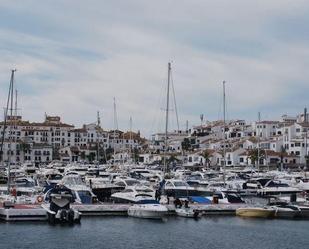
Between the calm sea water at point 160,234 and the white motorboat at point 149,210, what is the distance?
543mm

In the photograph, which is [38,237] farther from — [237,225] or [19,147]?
[19,147]

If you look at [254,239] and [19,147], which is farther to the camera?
[19,147]

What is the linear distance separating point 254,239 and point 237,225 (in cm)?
488

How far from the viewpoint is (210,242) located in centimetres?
3266

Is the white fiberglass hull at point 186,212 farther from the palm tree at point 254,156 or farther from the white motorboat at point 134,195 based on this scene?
the palm tree at point 254,156

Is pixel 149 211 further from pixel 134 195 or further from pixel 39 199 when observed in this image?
pixel 39 199

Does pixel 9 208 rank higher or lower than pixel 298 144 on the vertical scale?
lower

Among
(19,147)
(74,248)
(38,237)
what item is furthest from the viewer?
(19,147)

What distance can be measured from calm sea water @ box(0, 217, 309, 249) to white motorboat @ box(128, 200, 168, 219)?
543mm

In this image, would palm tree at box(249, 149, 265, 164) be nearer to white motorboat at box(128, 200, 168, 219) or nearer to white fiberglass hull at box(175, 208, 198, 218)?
white fiberglass hull at box(175, 208, 198, 218)

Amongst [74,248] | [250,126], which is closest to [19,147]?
[250,126]

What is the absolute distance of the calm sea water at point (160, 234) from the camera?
104 ft

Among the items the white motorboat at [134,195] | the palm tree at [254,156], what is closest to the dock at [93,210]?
the white motorboat at [134,195]

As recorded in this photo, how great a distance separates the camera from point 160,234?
114ft
